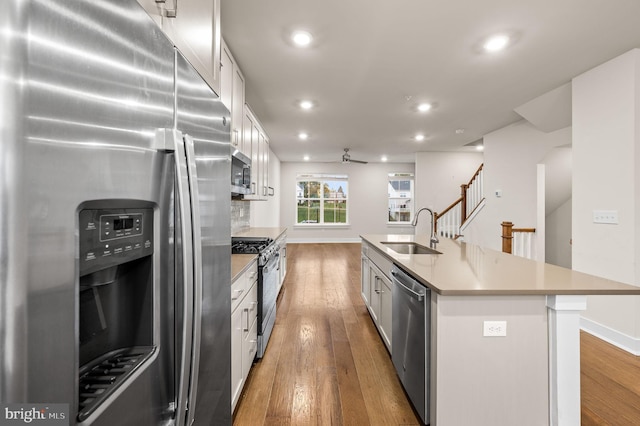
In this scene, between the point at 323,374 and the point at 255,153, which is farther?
the point at 255,153

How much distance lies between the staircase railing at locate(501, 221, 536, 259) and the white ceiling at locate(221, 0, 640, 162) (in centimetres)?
178

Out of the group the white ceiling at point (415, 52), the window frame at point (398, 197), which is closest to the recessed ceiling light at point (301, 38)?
the white ceiling at point (415, 52)

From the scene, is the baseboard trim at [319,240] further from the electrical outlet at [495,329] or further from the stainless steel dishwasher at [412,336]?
the electrical outlet at [495,329]

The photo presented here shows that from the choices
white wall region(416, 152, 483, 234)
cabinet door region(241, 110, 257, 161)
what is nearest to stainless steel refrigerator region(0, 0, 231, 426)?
cabinet door region(241, 110, 257, 161)

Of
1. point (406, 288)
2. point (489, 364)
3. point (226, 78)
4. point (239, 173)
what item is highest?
point (226, 78)

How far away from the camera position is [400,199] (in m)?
10.0

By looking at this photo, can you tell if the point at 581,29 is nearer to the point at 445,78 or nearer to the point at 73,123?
the point at 445,78

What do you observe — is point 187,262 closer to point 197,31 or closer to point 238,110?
point 197,31

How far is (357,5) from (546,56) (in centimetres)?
202

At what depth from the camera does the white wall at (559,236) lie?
5.62 m

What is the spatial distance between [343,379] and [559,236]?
5.82 metres

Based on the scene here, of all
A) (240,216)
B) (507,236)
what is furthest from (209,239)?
(507,236)

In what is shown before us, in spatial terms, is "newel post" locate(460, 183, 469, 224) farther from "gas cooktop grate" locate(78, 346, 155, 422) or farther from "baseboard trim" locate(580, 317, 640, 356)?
"gas cooktop grate" locate(78, 346, 155, 422)

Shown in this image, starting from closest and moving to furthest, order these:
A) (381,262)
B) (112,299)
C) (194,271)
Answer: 1. (112,299)
2. (194,271)
3. (381,262)
